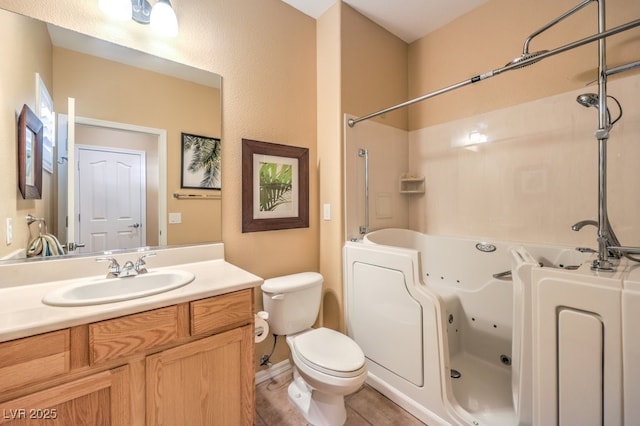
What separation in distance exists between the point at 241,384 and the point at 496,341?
5.37 feet

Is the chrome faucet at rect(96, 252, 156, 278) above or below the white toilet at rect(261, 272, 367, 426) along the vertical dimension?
above

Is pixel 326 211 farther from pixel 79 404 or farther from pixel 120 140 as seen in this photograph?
pixel 79 404

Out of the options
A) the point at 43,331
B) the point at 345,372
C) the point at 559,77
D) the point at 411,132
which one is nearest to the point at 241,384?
the point at 345,372

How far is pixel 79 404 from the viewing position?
2.88 feet

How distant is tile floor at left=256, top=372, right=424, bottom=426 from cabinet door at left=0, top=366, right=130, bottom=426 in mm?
860

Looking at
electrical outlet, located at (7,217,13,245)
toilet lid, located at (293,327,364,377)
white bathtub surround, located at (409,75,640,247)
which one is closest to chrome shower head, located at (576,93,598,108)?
white bathtub surround, located at (409,75,640,247)

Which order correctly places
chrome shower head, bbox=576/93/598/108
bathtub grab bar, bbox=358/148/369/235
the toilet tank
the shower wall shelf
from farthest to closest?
the shower wall shelf → bathtub grab bar, bbox=358/148/369/235 → the toilet tank → chrome shower head, bbox=576/93/598/108

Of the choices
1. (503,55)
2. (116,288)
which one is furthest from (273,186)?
(503,55)

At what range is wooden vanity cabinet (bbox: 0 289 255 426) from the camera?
0.81 metres

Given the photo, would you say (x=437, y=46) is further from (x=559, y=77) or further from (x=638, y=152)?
(x=638, y=152)

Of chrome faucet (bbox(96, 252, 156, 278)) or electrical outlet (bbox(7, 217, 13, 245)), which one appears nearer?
electrical outlet (bbox(7, 217, 13, 245))

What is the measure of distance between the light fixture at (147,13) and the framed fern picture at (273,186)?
2.30 ft

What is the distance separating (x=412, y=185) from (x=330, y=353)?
5.50 feet

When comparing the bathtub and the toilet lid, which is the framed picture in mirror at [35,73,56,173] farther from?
the bathtub
